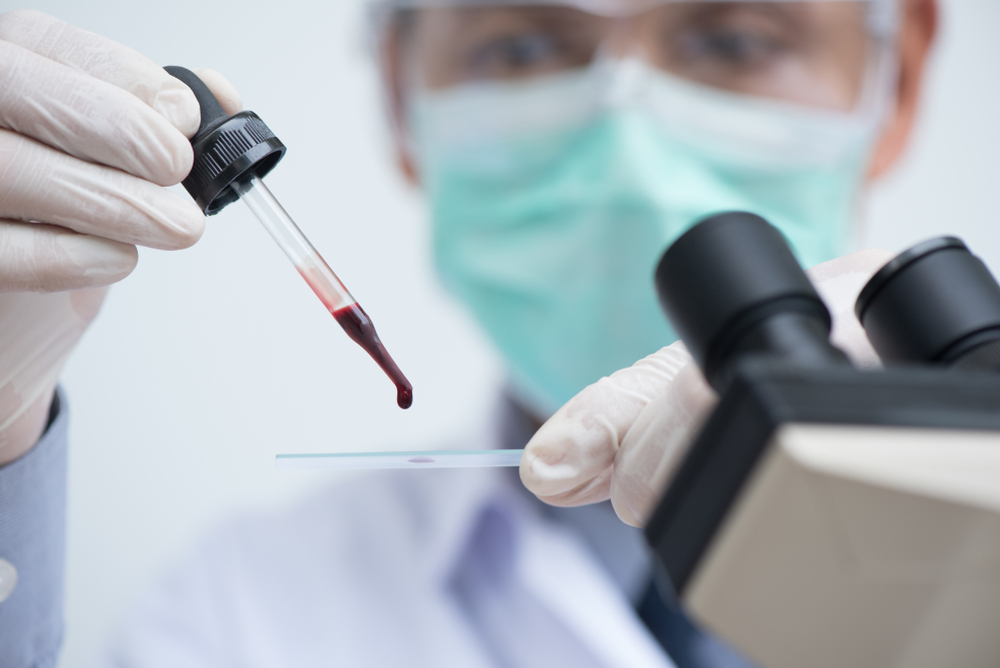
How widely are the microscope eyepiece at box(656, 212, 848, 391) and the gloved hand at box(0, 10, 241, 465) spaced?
1.40 ft

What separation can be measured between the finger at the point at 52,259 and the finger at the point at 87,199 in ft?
0.04

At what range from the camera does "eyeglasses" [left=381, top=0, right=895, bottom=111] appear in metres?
1.23

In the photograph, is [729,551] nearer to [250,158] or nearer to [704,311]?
[704,311]

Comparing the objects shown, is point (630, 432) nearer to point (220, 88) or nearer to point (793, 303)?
point (793, 303)

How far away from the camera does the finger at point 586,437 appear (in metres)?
0.59

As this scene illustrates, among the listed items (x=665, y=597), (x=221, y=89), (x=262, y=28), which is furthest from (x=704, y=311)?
(x=262, y=28)

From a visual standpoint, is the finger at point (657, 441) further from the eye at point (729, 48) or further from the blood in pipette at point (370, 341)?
the eye at point (729, 48)

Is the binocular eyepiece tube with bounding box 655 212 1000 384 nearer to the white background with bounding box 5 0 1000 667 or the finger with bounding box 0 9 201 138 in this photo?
the finger with bounding box 0 9 201 138

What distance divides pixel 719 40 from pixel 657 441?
3.11 feet

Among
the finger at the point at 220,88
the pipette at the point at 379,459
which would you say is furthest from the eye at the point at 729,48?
the pipette at the point at 379,459

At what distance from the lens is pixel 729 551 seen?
32 centimetres

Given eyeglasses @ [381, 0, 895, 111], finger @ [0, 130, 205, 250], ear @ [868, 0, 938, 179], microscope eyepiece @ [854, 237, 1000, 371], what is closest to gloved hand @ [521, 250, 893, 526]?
microscope eyepiece @ [854, 237, 1000, 371]

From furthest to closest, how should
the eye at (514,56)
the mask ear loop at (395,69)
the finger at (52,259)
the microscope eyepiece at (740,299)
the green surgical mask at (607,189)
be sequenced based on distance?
the mask ear loop at (395,69)
the eye at (514,56)
the green surgical mask at (607,189)
the finger at (52,259)
the microscope eyepiece at (740,299)

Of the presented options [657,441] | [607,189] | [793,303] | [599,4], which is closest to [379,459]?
[657,441]
